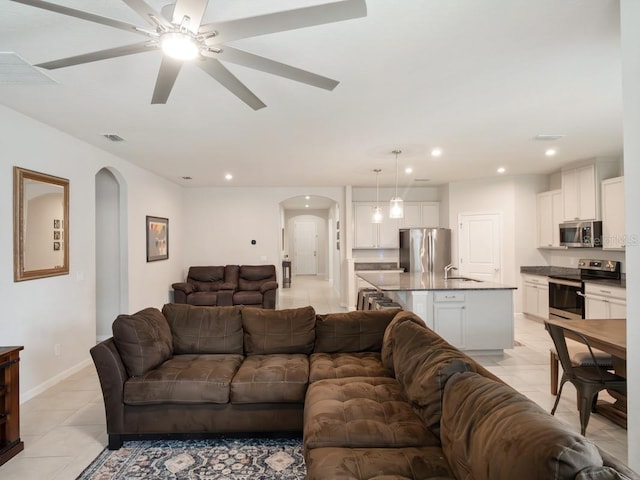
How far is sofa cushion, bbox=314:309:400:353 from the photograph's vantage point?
3.10 metres

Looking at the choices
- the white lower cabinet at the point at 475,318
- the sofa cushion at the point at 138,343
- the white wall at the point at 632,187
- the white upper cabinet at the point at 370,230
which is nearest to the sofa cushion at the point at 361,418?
the white wall at the point at 632,187

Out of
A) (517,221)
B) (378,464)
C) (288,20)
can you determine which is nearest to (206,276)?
(517,221)

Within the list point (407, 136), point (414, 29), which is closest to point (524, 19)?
point (414, 29)

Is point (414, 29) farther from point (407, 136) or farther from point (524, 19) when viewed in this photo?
point (407, 136)

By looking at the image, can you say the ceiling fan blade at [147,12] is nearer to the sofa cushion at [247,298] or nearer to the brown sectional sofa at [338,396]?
the brown sectional sofa at [338,396]

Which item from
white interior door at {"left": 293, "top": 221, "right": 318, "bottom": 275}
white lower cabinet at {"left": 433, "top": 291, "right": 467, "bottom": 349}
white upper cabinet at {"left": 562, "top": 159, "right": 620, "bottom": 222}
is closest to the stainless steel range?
white upper cabinet at {"left": 562, "top": 159, "right": 620, "bottom": 222}

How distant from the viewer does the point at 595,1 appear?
6.00 ft

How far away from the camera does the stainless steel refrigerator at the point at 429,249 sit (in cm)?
721

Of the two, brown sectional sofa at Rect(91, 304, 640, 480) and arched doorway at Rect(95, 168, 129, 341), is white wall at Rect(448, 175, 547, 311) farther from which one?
arched doorway at Rect(95, 168, 129, 341)

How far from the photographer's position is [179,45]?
1570mm

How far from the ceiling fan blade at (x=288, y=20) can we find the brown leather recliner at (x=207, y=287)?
5.45 metres

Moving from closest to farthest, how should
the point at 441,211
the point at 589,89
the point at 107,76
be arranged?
the point at 107,76, the point at 589,89, the point at 441,211

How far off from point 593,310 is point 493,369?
1950mm

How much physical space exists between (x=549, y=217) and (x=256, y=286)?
5.38 m
